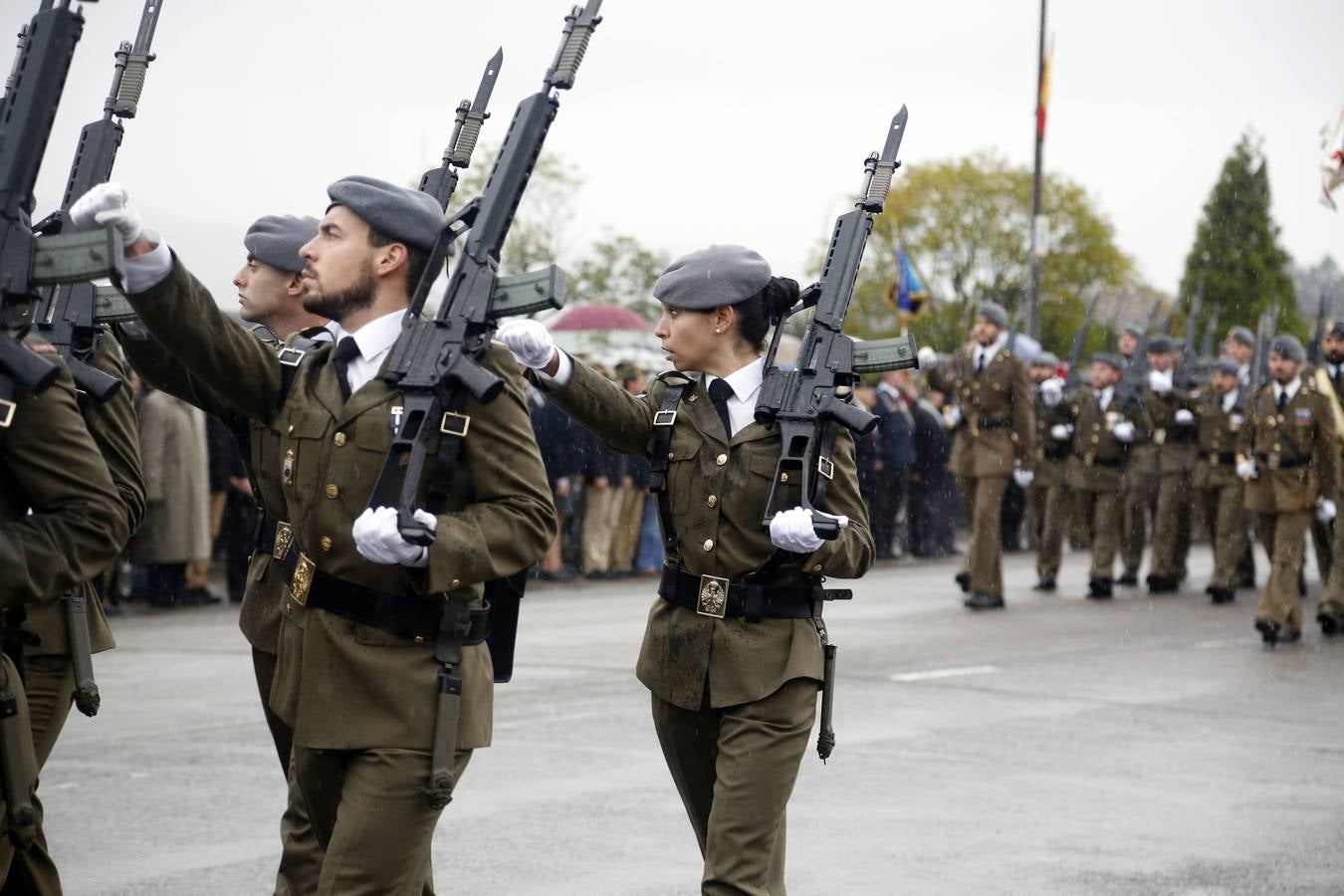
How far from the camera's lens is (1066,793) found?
27.0ft

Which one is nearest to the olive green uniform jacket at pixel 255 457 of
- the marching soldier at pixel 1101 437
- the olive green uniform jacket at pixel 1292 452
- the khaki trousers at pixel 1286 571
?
the khaki trousers at pixel 1286 571

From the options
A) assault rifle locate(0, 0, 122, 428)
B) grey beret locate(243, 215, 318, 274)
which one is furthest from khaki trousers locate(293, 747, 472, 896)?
grey beret locate(243, 215, 318, 274)

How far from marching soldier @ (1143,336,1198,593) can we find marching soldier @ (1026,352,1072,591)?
85 cm

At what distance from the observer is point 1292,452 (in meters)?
14.0

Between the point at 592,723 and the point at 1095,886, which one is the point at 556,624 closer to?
the point at 592,723

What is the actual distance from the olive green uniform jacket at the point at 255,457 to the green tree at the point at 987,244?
42.9 metres

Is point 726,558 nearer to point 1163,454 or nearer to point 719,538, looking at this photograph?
point 719,538

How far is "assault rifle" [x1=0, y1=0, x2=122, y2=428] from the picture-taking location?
3736 mm

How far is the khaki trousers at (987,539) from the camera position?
15523 mm

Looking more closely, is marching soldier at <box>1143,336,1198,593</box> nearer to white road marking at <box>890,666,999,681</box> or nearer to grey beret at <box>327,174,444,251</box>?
white road marking at <box>890,666,999,681</box>

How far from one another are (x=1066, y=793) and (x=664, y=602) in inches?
137

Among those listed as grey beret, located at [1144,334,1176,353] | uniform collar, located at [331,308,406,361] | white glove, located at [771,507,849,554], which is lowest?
white glove, located at [771,507,849,554]

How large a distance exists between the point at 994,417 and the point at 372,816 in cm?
1219

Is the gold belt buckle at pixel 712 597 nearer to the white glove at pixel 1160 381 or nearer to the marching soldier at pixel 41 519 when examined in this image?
the marching soldier at pixel 41 519
